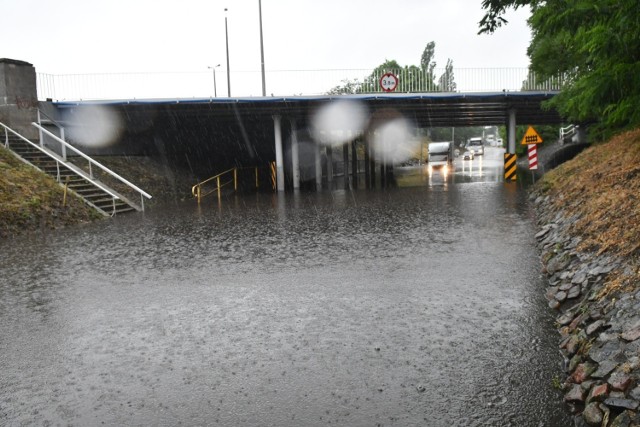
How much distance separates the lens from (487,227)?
13688mm

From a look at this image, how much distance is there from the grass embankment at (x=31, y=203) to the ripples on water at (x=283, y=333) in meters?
3.36

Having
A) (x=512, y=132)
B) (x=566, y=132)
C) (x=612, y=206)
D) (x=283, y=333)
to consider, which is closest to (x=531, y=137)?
(x=512, y=132)

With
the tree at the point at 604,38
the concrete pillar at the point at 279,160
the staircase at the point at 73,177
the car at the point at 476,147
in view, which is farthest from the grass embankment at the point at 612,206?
the car at the point at 476,147

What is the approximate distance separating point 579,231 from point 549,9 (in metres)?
4.95

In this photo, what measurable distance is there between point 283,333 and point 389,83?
2456cm

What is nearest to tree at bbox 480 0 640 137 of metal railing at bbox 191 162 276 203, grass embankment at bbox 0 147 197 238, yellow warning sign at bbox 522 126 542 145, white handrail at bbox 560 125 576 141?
grass embankment at bbox 0 147 197 238

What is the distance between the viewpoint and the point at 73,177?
20875mm

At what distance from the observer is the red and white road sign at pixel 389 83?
95.3 ft

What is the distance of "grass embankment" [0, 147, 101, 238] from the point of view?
15828mm

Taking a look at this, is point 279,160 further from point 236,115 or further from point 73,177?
point 73,177

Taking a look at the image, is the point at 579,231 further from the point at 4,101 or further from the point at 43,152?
the point at 4,101

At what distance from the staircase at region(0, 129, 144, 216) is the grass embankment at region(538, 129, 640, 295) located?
1501 centimetres

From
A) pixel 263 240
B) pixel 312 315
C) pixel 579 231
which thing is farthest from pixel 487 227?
pixel 312 315

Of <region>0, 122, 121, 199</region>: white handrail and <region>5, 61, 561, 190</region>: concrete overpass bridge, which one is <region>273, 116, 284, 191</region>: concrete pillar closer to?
<region>5, 61, 561, 190</region>: concrete overpass bridge
